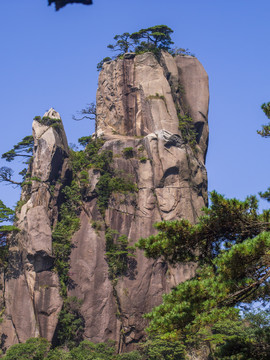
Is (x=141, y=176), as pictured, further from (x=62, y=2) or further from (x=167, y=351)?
(x=62, y=2)

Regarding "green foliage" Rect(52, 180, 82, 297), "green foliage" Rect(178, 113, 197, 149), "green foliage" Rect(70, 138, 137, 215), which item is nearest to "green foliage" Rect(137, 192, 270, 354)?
"green foliage" Rect(52, 180, 82, 297)

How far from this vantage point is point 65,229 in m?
42.5

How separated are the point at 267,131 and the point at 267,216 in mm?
3723

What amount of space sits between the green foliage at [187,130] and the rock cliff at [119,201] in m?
0.15

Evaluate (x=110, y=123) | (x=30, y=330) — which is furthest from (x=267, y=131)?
(x=110, y=123)

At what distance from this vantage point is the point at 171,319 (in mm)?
13438

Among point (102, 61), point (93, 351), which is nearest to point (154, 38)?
point (102, 61)

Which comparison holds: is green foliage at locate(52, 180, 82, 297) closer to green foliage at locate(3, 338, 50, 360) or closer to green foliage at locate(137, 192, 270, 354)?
green foliage at locate(3, 338, 50, 360)

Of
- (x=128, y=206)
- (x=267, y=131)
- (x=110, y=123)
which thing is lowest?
(x=267, y=131)

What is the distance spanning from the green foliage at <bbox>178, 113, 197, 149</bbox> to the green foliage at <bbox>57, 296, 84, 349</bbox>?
56.0 ft

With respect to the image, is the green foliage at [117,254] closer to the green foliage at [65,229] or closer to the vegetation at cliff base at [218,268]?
the green foliage at [65,229]

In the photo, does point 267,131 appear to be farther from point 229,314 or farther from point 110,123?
point 110,123

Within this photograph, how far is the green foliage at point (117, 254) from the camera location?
40312mm

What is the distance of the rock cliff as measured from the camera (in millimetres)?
38906
